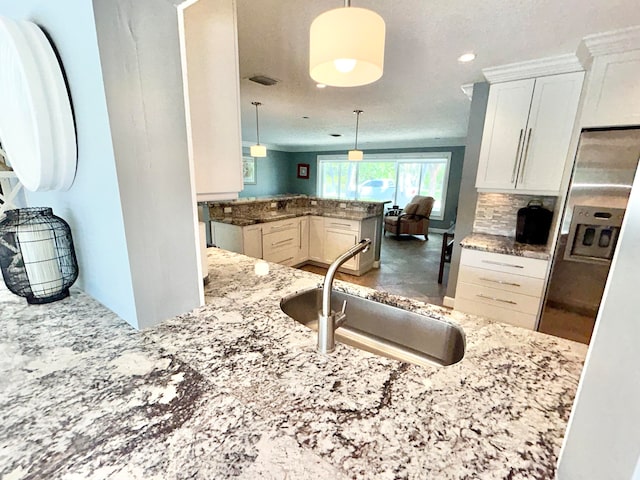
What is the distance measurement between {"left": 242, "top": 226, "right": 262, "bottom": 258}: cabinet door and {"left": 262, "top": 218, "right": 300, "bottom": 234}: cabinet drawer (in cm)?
11

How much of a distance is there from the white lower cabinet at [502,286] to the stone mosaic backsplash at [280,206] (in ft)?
6.89

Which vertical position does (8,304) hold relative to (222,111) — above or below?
below

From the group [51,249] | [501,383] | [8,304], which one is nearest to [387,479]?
[501,383]

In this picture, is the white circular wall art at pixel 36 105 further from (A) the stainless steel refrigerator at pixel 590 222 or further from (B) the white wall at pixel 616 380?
(A) the stainless steel refrigerator at pixel 590 222

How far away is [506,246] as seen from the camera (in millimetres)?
2312

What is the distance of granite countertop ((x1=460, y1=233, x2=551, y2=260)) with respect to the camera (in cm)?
213

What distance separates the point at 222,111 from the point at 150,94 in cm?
27

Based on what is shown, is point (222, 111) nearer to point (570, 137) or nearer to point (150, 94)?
point (150, 94)

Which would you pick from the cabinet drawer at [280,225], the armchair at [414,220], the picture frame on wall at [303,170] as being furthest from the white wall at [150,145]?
the picture frame on wall at [303,170]

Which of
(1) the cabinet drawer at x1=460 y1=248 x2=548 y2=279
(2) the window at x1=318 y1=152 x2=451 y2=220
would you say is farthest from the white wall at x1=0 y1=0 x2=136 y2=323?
(2) the window at x1=318 y1=152 x2=451 y2=220

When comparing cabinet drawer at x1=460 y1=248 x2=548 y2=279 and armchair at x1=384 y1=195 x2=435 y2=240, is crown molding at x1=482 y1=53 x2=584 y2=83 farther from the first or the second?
armchair at x1=384 y1=195 x2=435 y2=240

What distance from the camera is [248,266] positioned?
1.56 metres

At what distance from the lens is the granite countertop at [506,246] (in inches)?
84.0

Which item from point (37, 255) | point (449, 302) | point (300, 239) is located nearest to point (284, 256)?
point (300, 239)
